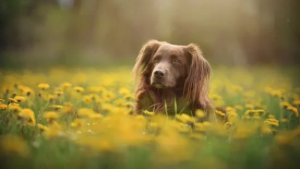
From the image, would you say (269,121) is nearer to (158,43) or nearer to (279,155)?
(279,155)

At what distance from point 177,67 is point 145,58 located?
22 centimetres

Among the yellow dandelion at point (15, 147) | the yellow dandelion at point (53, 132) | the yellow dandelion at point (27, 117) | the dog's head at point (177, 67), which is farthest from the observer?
the dog's head at point (177, 67)

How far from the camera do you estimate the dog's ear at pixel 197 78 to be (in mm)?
2607

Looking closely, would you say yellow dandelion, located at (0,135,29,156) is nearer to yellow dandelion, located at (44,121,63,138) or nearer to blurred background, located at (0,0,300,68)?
yellow dandelion, located at (44,121,63,138)

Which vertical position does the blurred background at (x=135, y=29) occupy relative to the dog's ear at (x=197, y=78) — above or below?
above

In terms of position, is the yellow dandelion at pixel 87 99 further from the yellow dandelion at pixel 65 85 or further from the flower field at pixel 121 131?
the yellow dandelion at pixel 65 85

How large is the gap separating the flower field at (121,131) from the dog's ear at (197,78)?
156 millimetres

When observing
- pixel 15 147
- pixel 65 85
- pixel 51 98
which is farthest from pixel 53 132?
pixel 65 85

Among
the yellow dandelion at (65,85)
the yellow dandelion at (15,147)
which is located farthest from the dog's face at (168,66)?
the yellow dandelion at (15,147)

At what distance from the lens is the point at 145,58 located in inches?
107

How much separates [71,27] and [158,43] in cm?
51

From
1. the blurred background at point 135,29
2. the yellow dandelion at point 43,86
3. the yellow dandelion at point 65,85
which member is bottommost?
the yellow dandelion at point 65,85

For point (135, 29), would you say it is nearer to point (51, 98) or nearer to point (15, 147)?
point (51, 98)

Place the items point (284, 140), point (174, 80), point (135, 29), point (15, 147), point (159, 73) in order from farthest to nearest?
point (135, 29) < point (174, 80) < point (159, 73) < point (284, 140) < point (15, 147)
